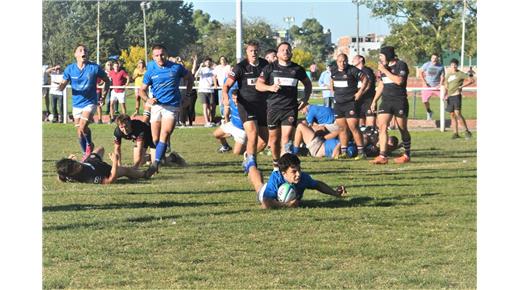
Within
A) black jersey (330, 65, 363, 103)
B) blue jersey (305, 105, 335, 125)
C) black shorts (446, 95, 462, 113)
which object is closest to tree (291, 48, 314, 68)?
black shorts (446, 95, 462, 113)

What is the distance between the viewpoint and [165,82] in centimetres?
1521

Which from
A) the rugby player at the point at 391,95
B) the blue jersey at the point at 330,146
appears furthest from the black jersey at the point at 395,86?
the blue jersey at the point at 330,146

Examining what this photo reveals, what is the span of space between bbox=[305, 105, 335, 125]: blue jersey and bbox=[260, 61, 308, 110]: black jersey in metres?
5.17

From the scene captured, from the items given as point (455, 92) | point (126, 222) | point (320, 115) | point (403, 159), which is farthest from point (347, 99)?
point (126, 222)

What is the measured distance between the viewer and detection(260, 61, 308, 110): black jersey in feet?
44.6

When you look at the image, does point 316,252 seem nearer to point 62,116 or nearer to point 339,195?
point 339,195

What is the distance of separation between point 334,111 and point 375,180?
4.38 metres

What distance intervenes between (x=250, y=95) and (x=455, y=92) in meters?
10.3

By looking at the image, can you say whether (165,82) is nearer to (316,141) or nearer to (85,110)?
(85,110)

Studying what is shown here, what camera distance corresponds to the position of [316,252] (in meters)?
8.45

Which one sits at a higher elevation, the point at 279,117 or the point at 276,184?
the point at 279,117

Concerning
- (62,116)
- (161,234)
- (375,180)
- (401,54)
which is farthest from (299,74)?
(401,54)

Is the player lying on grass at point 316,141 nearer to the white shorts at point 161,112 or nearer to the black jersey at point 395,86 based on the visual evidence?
the black jersey at point 395,86
